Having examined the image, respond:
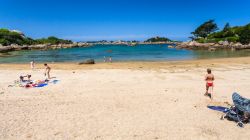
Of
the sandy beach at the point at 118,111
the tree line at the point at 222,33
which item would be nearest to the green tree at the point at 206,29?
the tree line at the point at 222,33

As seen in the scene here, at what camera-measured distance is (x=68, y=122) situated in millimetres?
10719

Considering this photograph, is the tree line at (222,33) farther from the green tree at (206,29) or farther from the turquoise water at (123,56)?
the turquoise water at (123,56)

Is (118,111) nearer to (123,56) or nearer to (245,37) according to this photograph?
(123,56)

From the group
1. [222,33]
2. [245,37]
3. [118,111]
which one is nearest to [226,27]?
[222,33]

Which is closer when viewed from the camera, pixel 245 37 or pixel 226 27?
pixel 245 37

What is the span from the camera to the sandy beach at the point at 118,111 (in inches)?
379

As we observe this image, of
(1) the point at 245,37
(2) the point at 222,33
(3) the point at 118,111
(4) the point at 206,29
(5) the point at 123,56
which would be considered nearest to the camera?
(3) the point at 118,111

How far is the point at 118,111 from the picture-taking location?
12117 mm

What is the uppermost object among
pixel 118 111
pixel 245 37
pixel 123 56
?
pixel 245 37

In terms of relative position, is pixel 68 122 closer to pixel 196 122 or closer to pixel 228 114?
pixel 196 122

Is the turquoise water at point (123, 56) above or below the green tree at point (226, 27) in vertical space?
below

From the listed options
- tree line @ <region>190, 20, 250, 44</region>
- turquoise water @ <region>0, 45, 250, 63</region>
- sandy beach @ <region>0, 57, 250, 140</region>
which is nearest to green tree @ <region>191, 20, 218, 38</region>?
tree line @ <region>190, 20, 250, 44</region>

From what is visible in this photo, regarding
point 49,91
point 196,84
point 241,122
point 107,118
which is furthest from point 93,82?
point 241,122

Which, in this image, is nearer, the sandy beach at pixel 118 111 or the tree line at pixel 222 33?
the sandy beach at pixel 118 111
